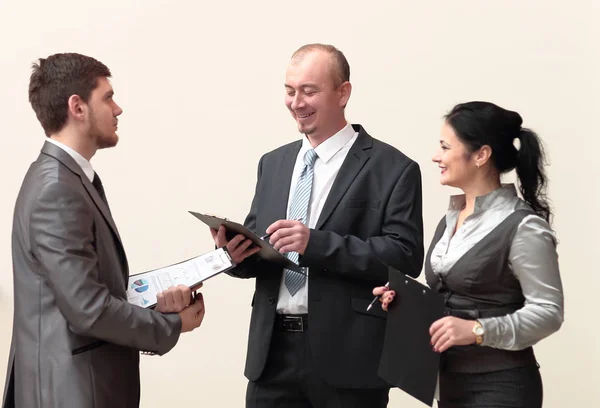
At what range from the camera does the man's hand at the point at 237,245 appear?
2.49 metres

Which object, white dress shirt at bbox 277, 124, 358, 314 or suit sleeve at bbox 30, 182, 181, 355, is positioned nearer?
suit sleeve at bbox 30, 182, 181, 355

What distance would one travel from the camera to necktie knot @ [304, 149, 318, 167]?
8.84ft

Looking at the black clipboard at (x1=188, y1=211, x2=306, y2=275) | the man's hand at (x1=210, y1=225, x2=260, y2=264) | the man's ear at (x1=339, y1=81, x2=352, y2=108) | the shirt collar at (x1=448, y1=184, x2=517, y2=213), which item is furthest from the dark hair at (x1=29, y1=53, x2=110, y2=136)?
the shirt collar at (x1=448, y1=184, x2=517, y2=213)

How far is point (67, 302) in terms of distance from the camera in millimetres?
2037

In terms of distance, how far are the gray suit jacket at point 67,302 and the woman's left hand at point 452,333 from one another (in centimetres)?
73

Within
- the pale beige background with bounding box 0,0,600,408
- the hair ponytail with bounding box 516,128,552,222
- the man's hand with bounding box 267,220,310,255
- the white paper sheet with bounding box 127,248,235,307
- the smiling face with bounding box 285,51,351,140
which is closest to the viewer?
the hair ponytail with bounding box 516,128,552,222

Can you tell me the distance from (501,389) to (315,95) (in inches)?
43.8

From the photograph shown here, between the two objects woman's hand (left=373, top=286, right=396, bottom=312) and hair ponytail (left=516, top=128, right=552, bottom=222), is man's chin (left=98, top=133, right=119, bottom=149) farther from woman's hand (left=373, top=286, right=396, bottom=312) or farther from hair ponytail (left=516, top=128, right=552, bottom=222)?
hair ponytail (left=516, top=128, right=552, bottom=222)

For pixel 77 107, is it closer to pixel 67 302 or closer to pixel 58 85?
pixel 58 85

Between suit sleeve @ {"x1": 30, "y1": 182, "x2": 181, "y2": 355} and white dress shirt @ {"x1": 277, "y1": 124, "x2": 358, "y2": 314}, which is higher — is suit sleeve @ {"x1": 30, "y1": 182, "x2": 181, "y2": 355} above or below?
below

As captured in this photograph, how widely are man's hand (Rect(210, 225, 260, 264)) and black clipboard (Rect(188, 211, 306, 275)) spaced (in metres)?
0.02

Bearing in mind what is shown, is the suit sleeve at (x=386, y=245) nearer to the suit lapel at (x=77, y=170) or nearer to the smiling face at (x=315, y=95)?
the smiling face at (x=315, y=95)

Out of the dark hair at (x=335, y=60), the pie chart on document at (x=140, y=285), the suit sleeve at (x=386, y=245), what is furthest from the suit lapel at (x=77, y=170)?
the dark hair at (x=335, y=60)

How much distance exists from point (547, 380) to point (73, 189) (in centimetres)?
278
